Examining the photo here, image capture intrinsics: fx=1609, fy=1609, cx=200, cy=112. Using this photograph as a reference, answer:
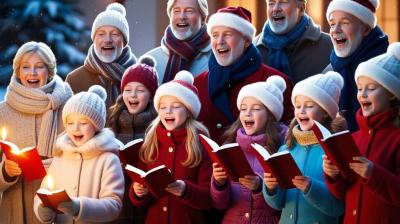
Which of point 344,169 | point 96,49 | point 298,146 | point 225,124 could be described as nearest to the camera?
point 344,169

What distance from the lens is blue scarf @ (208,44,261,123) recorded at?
9.17 metres

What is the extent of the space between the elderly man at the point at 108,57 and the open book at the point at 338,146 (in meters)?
2.28

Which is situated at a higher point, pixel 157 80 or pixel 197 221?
pixel 157 80

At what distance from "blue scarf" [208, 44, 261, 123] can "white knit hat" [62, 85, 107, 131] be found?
69 centimetres

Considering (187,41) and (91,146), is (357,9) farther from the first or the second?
(91,146)

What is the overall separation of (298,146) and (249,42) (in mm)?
1115

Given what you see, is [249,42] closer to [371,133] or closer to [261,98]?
[261,98]

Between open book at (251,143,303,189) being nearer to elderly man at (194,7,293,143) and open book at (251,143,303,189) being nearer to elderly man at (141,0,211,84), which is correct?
elderly man at (194,7,293,143)

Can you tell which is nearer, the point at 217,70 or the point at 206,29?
the point at 217,70

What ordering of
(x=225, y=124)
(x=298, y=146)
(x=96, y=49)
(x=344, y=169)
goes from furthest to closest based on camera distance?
1. (x=96, y=49)
2. (x=225, y=124)
3. (x=298, y=146)
4. (x=344, y=169)

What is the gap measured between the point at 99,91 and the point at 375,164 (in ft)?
7.36

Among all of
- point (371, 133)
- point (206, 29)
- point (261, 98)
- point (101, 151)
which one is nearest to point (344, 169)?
point (371, 133)

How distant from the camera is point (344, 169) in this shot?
7.81 m

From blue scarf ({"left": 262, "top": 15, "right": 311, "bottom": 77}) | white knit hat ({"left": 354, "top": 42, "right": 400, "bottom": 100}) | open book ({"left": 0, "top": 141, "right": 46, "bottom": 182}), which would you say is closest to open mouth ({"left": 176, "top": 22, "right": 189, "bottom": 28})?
blue scarf ({"left": 262, "top": 15, "right": 311, "bottom": 77})
